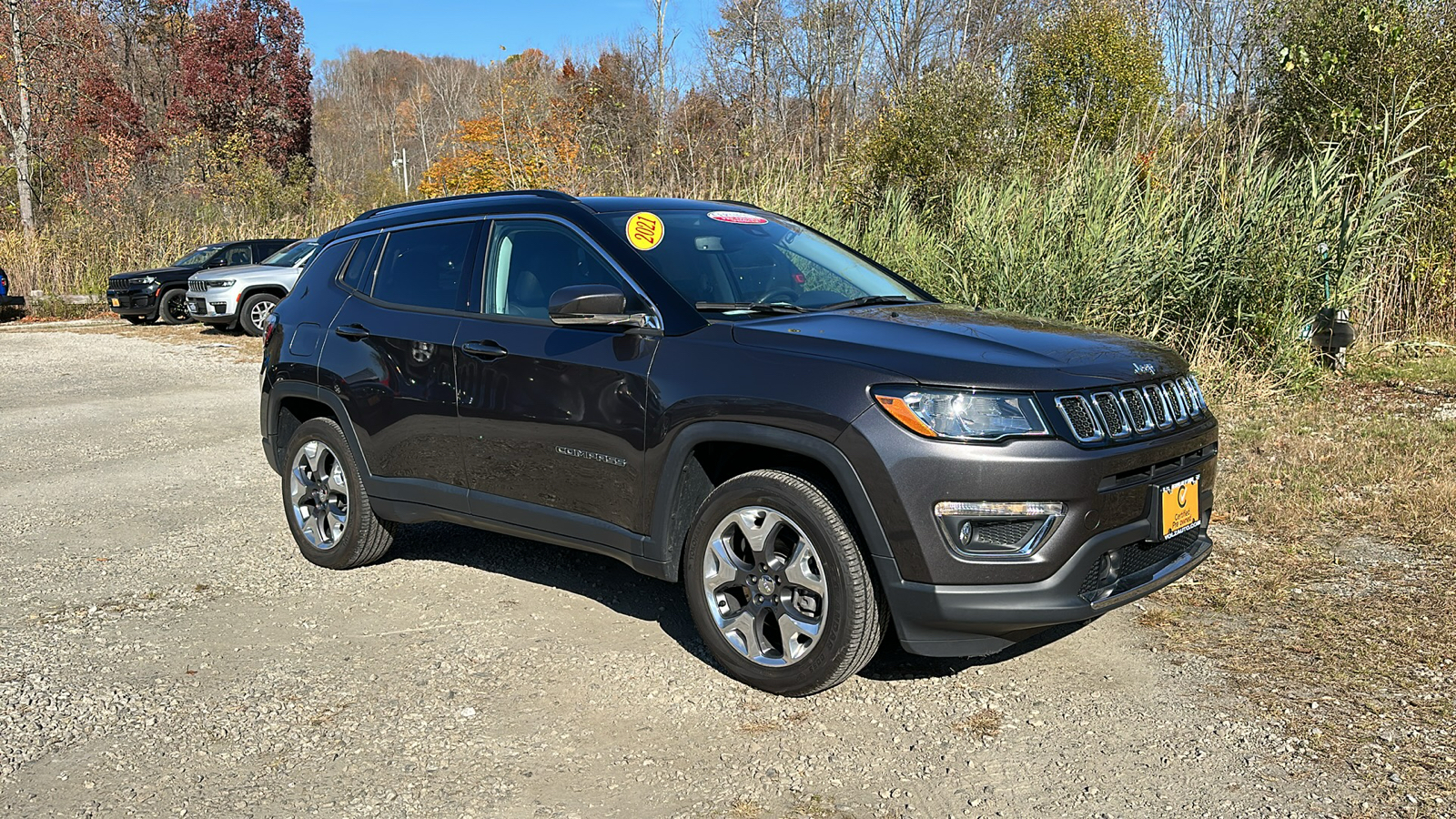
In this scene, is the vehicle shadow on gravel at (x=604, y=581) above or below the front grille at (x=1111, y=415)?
below

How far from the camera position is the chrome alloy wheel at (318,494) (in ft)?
18.7

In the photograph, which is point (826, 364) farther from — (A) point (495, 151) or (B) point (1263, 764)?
(A) point (495, 151)

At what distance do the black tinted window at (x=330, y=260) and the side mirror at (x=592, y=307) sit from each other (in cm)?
199

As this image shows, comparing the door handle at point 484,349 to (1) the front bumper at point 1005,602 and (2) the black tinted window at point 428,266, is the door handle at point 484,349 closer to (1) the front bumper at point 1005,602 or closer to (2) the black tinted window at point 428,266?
(2) the black tinted window at point 428,266

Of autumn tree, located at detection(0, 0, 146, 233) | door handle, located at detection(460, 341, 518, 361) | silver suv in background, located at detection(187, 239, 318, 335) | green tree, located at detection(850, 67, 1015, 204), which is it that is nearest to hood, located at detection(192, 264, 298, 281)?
silver suv in background, located at detection(187, 239, 318, 335)

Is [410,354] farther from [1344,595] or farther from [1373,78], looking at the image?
[1373,78]

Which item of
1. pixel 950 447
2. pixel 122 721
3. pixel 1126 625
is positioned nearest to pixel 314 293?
pixel 122 721

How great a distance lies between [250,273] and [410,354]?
1539 centimetres

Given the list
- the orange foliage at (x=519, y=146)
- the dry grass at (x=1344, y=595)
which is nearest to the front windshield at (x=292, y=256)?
the orange foliage at (x=519, y=146)

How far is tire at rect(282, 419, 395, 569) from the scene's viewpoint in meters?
5.54

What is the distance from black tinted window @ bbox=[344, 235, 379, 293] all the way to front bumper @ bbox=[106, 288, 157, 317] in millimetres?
17542

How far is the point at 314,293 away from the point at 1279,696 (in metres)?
4.58

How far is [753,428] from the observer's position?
3.90m

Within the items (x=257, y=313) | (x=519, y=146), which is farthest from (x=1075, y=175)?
(x=257, y=313)
